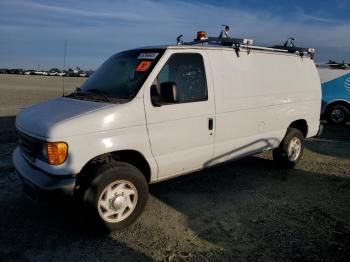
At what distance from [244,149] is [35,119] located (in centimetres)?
309

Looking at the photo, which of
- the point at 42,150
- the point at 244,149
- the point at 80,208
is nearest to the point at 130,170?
the point at 80,208

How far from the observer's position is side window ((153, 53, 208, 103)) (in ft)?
14.5

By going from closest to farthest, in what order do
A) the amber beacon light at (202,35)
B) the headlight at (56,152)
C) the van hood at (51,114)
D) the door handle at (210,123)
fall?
the headlight at (56,152), the van hood at (51,114), the door handle at (210,123), the amber beacon light at (202,35)

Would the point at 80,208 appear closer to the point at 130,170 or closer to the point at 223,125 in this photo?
the point at 130,170

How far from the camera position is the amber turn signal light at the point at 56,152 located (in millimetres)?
3561

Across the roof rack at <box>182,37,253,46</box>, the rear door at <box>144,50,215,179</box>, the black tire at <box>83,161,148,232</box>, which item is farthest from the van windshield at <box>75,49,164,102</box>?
the roof rack at <box>182,37,253,46</box>

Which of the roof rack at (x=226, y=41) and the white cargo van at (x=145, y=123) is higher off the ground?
the roof rack at (x=226, y=41)

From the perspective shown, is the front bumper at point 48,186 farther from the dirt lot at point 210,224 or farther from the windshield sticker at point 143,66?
the windshield sticker at point 143,66

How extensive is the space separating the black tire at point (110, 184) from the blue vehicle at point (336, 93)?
33.9ft

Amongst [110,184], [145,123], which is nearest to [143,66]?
[145,123]

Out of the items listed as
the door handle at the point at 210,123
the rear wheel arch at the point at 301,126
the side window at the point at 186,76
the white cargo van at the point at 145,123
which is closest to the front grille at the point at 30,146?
the white cargo van at the point at 145,123

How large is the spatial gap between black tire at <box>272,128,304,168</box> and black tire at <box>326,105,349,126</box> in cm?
670

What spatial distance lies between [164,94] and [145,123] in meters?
0.41

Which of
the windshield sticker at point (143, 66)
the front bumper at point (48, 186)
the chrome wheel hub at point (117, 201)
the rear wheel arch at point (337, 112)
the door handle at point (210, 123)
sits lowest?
the chrome wheel hub at point (117, 201)
